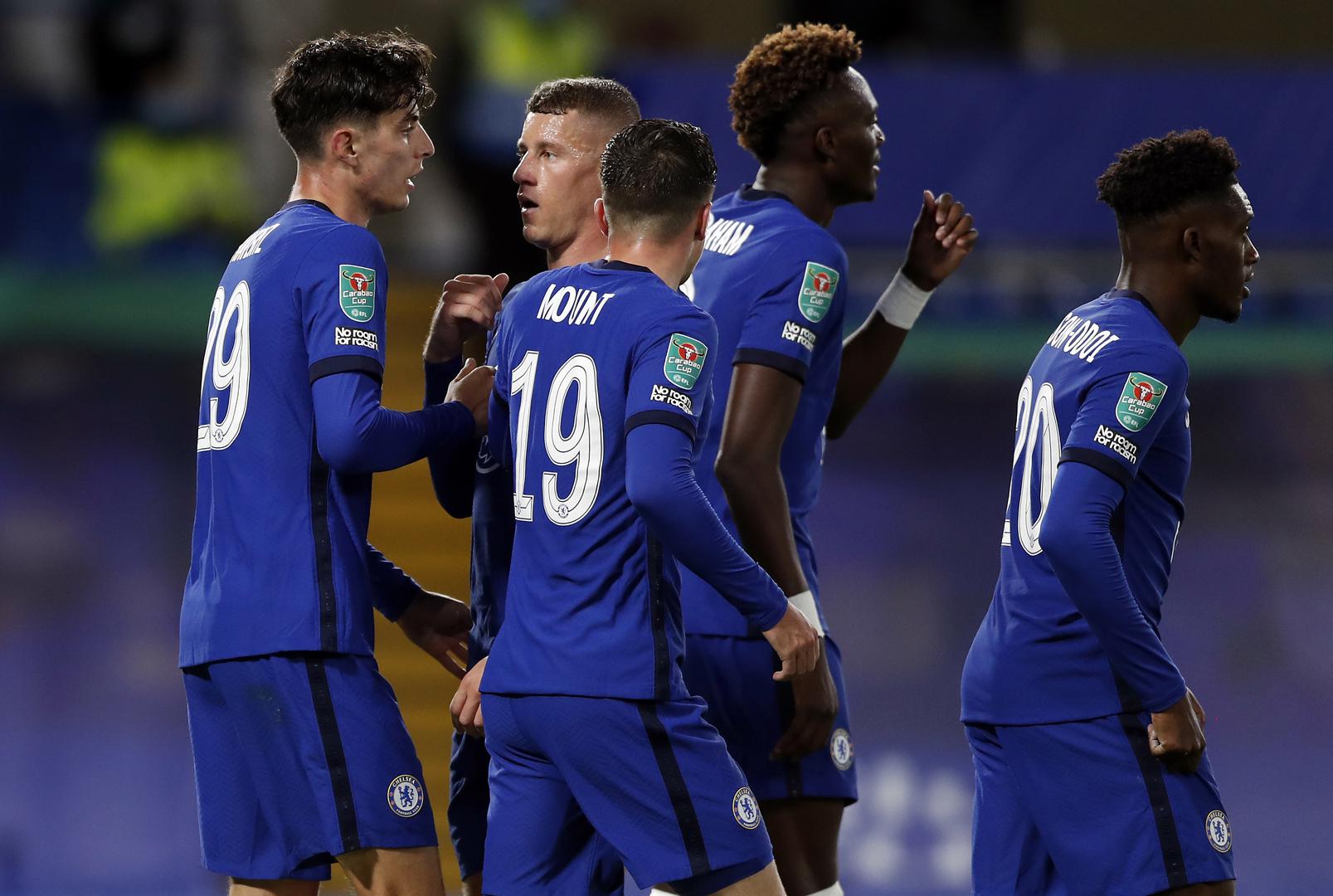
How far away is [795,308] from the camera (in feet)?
14.2

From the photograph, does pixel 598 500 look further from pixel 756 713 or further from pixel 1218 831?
pixel 1218 831

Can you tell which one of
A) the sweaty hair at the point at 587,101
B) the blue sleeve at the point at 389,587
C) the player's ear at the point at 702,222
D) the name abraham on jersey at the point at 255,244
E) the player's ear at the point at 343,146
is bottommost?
the blue sleeve at the point at 389,587

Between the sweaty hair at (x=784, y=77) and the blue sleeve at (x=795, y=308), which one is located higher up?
the sweaty hair at (x=784, y=77)

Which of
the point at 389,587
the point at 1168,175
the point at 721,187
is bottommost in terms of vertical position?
the point at 389,587

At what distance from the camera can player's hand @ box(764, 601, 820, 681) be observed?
141 inches

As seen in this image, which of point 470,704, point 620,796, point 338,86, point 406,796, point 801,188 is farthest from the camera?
point 801,188

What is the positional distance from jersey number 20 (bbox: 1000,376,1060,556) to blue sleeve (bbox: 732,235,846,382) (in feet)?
2.09

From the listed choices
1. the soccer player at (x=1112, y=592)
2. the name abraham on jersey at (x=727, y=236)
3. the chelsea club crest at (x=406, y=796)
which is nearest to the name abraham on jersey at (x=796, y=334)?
the name abraham on jersey at (x=727, y=236)

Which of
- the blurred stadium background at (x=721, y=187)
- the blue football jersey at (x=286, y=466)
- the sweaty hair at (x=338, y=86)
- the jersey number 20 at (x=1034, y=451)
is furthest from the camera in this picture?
the blurred stadium background at (x=721, y=187)

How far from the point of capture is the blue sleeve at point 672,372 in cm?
343

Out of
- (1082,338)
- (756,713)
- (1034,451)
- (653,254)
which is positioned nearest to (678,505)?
(653,254)

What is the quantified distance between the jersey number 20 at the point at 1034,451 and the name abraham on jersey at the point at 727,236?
0.95 m

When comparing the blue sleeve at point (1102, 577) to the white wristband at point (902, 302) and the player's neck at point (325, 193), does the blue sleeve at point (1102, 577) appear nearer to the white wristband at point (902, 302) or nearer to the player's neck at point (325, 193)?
the white wristband at point (902, 302)

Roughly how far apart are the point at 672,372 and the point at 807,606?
1045 mm
